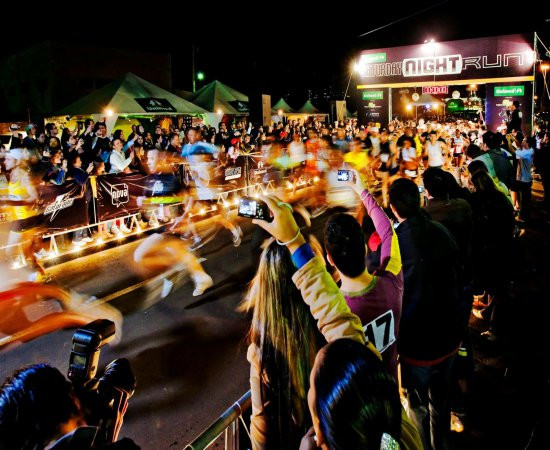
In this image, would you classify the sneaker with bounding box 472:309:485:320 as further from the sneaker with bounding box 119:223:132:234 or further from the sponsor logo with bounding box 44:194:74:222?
the sneaker with bounding box 119:223:132:234

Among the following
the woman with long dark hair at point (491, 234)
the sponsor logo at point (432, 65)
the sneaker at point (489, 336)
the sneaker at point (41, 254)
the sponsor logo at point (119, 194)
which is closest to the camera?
the woman with long dark hair at point (491, 234)

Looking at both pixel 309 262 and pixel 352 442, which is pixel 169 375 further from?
pixel 352 442

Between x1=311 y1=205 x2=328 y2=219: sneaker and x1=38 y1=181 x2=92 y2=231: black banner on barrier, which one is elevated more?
x1=38 y1=181 x2=92 y2=231: black banner on barrier

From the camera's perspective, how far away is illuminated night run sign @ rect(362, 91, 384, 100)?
90.3ft

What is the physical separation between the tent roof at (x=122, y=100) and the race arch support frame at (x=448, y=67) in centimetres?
1251

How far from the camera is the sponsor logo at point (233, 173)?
1459 centimetres

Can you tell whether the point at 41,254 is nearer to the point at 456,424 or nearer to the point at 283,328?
the point at 456,424

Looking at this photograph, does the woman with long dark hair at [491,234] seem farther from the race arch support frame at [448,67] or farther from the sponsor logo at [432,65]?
the sponsor logo at [432,65]

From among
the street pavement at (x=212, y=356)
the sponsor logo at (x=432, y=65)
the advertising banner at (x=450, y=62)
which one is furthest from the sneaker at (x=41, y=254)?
the sponsor logo at (x=432, y=65)

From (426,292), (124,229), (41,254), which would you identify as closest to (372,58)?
(124,229)

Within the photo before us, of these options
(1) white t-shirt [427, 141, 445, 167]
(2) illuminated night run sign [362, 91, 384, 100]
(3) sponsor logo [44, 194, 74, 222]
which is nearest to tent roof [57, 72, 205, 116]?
(3) sponsor logo [44, 194, 74, 222]

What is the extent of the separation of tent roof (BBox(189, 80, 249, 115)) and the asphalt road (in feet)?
58.5

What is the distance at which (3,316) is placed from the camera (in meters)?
5.61

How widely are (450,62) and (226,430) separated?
25.1 metres
